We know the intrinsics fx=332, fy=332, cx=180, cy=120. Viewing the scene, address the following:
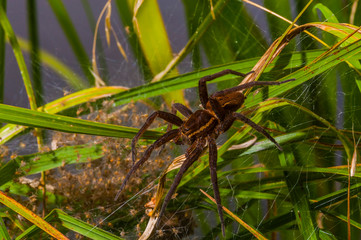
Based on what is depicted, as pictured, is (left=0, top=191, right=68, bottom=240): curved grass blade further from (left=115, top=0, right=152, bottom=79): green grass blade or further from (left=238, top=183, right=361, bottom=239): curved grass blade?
(left=115, top=0, right=152, bottom=79): green grass blade

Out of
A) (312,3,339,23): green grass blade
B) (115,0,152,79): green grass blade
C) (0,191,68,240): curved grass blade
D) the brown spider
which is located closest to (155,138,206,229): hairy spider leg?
the brown spider

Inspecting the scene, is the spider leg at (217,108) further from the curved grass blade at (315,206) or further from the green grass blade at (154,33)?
the green grass blade at (154,33)

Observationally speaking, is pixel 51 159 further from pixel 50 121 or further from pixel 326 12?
pixel 326 12

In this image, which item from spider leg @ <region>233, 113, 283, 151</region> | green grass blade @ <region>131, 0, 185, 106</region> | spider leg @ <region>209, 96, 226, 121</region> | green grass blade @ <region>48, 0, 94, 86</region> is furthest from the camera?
green grass blade @ <region>48, 0, 94, 86</region>

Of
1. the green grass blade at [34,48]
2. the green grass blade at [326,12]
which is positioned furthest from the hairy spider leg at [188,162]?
the green grass blade at [34,48]

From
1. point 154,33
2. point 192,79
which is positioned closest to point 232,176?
point 192,79

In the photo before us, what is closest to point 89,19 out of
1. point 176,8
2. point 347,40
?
point 176,8

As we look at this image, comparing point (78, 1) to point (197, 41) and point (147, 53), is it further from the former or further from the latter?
point (197, 41)
